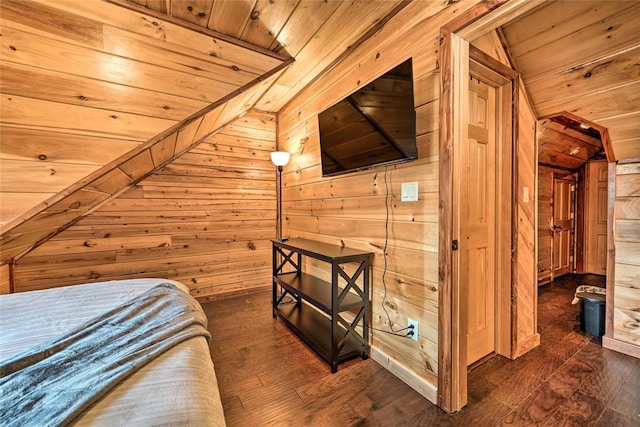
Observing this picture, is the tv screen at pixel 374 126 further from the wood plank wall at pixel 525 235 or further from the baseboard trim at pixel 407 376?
the baseboard trim at pixel 407 376

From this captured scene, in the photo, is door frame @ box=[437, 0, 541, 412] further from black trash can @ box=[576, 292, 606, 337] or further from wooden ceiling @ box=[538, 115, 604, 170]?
wooden ceiling @ box=[538, 115, 604, 170]

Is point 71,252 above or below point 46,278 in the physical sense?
above

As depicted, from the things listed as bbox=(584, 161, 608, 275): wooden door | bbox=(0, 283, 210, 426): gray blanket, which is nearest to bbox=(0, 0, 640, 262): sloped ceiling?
bbox=(0, 283, 210, 426): gray blanket

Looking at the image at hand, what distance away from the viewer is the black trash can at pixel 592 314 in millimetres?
2322

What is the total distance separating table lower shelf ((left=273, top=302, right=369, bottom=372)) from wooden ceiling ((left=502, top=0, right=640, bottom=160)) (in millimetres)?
2402

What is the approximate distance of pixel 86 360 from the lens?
3.23 feet

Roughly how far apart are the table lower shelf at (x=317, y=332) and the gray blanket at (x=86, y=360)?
0.98 m

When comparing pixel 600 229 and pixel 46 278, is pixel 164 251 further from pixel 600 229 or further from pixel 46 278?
pixel 600 229

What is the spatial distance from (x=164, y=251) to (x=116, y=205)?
2.24 ft

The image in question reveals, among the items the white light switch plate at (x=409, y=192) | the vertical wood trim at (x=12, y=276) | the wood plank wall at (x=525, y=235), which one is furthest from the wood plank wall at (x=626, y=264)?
the vertical wood trim at (x=12, y=276)

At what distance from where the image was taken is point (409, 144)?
1596 mm

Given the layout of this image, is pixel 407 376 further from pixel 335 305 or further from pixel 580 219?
pixel 580 219

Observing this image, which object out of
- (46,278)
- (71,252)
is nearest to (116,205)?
(71,252)

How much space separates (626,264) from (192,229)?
412 centimetres
